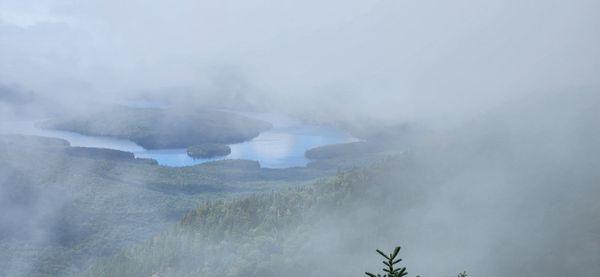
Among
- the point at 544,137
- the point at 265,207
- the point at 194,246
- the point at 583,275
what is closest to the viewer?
the point at 583,275

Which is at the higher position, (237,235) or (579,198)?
(579,198)

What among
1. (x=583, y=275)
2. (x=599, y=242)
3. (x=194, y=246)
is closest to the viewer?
(x=583, y=275)

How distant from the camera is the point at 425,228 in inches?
6043

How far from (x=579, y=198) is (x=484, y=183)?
117 feet

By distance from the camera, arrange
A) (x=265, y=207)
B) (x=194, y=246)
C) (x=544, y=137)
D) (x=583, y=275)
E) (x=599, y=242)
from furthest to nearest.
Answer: (x=544, y=137)
(x=265, y=207)
(x=194, y=246)
(x=599, y=242)
(x=583, y=275)

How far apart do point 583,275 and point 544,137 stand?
86790mm

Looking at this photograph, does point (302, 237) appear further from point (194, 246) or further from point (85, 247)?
point (85, 247)

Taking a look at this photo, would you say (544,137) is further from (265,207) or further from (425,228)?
(265,207)

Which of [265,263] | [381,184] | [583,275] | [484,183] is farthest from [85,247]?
[583,275]

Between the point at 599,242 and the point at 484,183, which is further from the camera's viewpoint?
the point at 484,183

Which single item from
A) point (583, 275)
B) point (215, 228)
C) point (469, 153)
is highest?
point (469, 153)

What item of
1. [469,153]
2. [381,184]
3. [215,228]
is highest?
[469,153]

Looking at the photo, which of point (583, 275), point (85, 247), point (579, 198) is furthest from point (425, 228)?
point (85, 247)

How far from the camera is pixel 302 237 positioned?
152 meters
